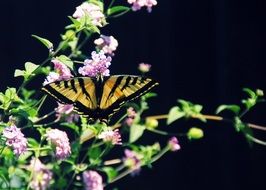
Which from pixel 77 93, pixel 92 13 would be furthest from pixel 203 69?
pixel 77 93

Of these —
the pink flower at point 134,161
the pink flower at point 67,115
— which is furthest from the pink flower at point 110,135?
the pink flower at point 134,161

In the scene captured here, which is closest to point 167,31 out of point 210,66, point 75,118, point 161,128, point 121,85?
point 210,66

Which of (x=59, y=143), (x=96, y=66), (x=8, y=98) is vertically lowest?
(x=59, y=143)

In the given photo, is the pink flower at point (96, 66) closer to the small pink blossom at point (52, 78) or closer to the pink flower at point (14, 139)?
the small pink blossom at point (52, 78)

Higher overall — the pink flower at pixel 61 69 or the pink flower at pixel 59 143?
the pink flower at pixel 61 69

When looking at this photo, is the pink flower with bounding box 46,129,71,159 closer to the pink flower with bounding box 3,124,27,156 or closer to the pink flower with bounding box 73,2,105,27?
the pink flower with bounding box 3,124,27,156

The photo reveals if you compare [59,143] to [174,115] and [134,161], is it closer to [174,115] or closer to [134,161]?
[174,115]

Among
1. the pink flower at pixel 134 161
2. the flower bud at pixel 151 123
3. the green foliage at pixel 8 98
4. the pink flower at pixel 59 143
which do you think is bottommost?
the pink flower at pixel 134 161
